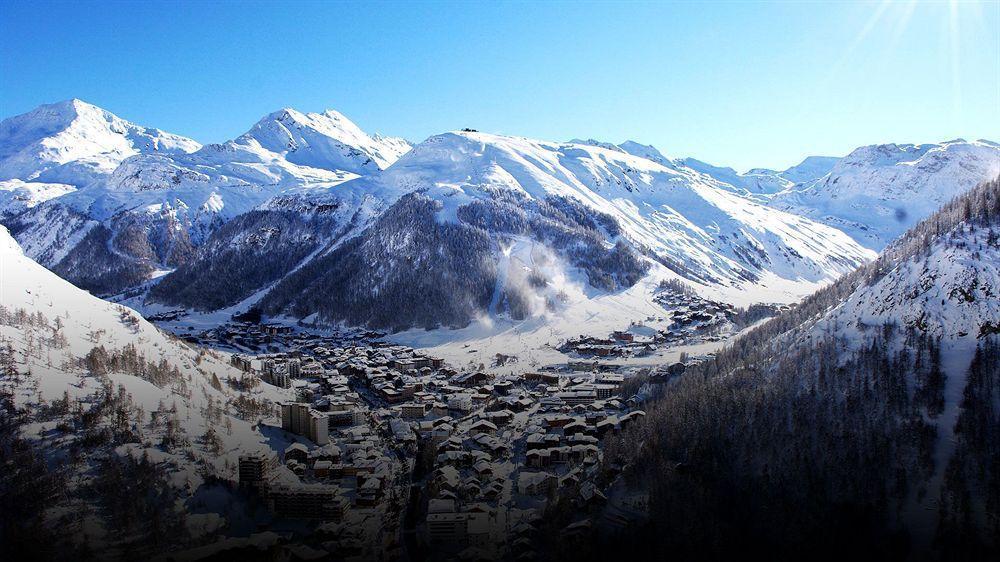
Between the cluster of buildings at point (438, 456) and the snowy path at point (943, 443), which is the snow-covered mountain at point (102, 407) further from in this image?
the snowy path at point (943, 443)

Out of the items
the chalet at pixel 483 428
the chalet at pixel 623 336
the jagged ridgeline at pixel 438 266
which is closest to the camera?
the chalet at pixel 483 428

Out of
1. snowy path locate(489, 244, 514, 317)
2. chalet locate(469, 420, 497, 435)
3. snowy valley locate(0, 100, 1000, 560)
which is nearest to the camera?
snowy valley locate(0, 100, 1000, 560)

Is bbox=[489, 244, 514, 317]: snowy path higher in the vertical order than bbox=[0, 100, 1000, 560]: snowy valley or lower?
higher

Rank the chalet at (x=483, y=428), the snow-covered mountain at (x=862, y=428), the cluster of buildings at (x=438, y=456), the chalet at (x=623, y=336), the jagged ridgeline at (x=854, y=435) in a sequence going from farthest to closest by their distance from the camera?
the chalet at (x=623, y=336)
the chalet at (x=483, y=428)
the cluster of buildings at (x=438, y=456)
the snow-covered mountain at (x=862, y=428)
the jagged ridgeline at (x=854, y=435)

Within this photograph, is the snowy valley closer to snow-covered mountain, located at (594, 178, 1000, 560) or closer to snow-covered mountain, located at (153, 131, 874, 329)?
snow-covered mountain, located at (594, 178, 1000, 560)

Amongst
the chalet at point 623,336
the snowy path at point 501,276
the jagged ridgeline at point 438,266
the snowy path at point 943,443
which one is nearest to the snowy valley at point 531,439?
the snowy path at point 943,443

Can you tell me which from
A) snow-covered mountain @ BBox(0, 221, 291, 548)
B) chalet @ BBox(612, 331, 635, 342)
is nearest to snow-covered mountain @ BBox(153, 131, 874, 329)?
chalet @ BBox(612, 331, 635, 342)

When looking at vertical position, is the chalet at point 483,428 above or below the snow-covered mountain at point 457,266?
below

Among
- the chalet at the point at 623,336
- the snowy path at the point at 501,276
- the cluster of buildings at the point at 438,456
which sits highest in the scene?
the snowy path at the point at 501,276
